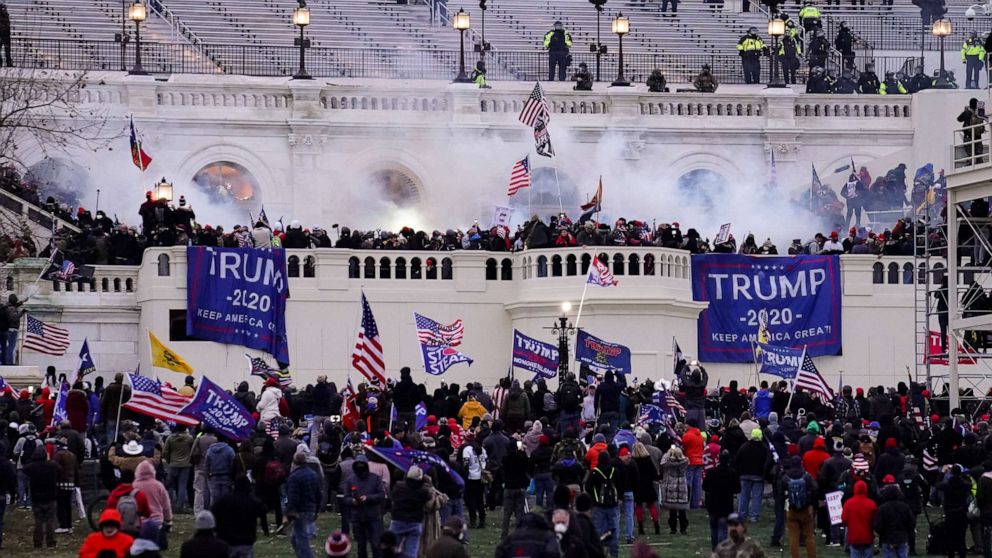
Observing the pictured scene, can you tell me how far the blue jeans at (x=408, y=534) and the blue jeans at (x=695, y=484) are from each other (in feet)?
30.6

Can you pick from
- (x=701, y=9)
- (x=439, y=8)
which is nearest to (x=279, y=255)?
(x=439, y=8)

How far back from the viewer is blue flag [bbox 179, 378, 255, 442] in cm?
3869

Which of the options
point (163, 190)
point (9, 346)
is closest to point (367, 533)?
point (9, 346)

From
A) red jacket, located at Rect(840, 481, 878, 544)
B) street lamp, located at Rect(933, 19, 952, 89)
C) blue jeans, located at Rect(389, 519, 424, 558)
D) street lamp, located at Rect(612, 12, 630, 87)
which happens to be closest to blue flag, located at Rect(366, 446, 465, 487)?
blue jeans, located at Rect(389, 519, 424, 558)

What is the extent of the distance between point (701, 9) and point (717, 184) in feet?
33.7

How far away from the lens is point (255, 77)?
215 ft

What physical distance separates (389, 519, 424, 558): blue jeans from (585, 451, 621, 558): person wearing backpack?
10.5 ft

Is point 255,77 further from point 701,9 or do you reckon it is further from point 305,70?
point 701,9

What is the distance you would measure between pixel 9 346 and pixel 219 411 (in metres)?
13.2

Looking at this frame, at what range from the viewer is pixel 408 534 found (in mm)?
33188

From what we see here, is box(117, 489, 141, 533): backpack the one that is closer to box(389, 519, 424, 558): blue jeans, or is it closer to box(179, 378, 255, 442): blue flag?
box(389, 519, 424, 558): blue jeans

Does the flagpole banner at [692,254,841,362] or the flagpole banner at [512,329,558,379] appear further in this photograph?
the flagpole banner at [692,254,841,362]

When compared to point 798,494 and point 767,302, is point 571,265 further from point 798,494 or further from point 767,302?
point 798,494

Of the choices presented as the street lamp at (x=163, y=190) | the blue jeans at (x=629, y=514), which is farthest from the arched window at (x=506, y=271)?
the blue jeans at (x=629, y=514)
